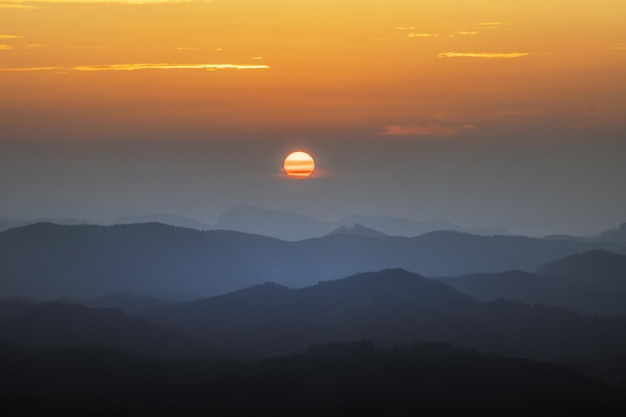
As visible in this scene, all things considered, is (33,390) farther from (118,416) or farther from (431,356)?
(431,356)

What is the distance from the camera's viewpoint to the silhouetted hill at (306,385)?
503ft

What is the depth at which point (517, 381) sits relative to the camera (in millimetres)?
166250

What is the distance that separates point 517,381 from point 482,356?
1262cm

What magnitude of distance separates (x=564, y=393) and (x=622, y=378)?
40713mm

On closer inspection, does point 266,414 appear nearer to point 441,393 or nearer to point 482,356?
point 441,393

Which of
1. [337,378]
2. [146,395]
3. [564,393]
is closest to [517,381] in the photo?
[564,393]

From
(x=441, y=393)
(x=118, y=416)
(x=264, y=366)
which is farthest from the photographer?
(x=264, y=366)

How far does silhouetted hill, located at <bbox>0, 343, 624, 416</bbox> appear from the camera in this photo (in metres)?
153

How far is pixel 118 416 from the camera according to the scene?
483 feet

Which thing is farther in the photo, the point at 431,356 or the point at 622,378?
the point at 622,378

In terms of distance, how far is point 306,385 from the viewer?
164250 mm

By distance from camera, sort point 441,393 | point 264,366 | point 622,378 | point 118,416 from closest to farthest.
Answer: point 118,416
point 441,393
point 264,366
point 622,378

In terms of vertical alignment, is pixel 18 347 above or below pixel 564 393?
above

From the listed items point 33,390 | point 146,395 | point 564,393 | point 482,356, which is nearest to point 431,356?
point 482,356
